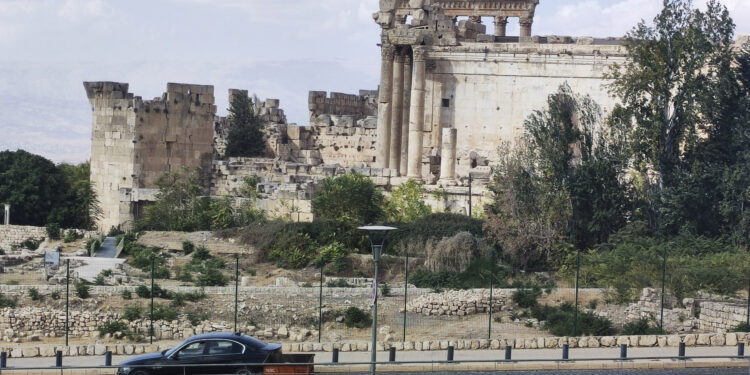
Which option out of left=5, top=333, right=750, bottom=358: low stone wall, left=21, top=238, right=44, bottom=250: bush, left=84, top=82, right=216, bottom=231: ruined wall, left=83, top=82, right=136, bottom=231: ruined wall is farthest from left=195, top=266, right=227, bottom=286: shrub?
left=83, top=82, right=136, bottom=231: ruined wall

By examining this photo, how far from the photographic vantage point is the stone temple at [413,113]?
44.8 meters

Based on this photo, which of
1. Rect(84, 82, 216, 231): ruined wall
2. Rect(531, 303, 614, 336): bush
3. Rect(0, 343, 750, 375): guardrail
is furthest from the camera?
Rect(84, 82, 216, 231): ruined wall

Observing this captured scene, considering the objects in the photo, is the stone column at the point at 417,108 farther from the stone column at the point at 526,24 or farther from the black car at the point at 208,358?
the black car at the point at 208,358

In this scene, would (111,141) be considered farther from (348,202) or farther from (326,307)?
(326,307)

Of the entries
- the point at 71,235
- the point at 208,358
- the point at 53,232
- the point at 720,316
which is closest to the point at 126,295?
the point at 208,358

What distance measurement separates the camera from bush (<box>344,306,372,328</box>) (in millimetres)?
30516

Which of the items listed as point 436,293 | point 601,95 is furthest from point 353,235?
point 601,95

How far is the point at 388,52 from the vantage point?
1868 inches

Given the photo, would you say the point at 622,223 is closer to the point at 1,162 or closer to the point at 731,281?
the point at 731,281

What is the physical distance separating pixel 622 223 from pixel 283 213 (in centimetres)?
965

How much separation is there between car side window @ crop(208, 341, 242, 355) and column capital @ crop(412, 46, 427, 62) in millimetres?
23322

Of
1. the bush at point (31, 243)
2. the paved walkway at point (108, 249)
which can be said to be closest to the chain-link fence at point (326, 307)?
the paved walkway at point (108, 249)

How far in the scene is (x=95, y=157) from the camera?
4762 cm

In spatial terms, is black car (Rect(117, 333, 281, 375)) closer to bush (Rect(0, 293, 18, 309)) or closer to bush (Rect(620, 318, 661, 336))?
bush (Rect(0, 293, 18, 309))
